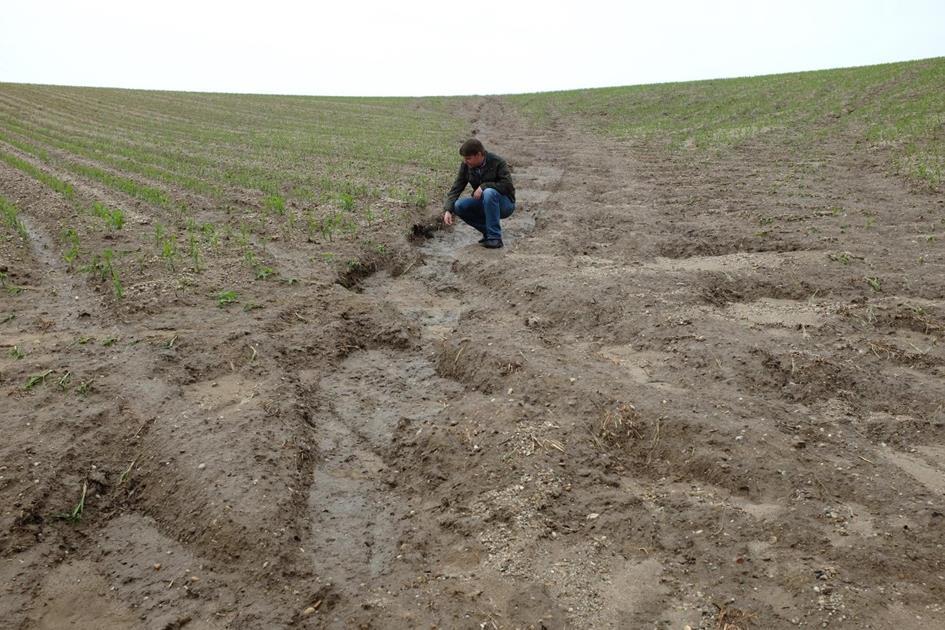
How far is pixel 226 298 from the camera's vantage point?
6559 mm

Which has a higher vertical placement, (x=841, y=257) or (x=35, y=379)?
(x=841, y=257)

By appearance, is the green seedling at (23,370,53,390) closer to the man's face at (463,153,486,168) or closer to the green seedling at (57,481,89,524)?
the green seedling at (57,481,89,524)

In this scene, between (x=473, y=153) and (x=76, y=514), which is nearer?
(x=76, y=514)

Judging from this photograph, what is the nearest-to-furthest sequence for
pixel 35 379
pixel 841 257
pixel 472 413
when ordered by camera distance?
1. pixel 472 413
2. pixel 35 379
3. pixel 841 257

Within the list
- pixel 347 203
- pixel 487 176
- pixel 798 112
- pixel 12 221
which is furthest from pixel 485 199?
pixel 798 112

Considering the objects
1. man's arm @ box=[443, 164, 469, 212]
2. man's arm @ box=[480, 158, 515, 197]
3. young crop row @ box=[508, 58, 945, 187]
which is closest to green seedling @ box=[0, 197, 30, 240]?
man's arm @ box=[443, 164, 469, 212]

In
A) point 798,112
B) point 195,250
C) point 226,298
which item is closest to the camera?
point 226,298

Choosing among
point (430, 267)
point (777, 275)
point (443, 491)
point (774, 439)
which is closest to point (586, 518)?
point (443, 491)

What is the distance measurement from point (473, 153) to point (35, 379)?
16.8 ft

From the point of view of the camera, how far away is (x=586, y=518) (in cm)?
376

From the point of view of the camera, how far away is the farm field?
3348 mm

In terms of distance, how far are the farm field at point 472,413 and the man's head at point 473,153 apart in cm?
111

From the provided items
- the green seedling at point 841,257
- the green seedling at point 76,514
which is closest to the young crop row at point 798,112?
the green seedling at point 841,257

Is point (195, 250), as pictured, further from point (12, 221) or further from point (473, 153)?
point (473, 153)
